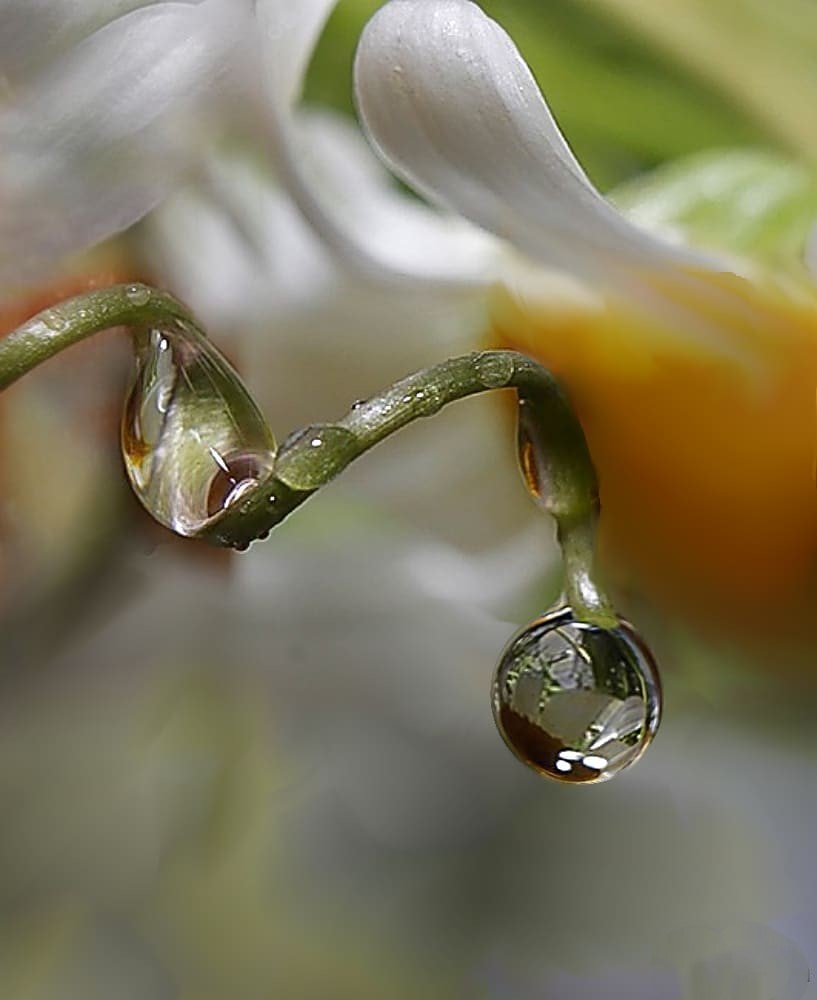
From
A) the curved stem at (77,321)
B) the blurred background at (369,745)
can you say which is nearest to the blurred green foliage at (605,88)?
the blurred background at (369,745)

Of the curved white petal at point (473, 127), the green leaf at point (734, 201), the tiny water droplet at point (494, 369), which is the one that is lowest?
the green leaf at point (734, 201)

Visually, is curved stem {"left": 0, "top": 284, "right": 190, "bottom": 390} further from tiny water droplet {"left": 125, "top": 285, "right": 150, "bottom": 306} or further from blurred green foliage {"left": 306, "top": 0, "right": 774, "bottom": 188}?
blurred green foliage {"left": 306, "top": 0, "right": 774, "bottom": 188}

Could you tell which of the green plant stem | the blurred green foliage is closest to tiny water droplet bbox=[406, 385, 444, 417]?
the green plant stem

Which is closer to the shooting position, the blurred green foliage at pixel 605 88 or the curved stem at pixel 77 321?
the curved stem at pixel 77 321

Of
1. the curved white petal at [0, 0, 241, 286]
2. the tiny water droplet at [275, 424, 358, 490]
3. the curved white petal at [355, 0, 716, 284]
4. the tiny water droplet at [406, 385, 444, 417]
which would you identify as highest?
the curved white petal at [0, 0, 241, 286]

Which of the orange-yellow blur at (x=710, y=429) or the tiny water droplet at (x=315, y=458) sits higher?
the tiny water droplet at (x=315, y=458)

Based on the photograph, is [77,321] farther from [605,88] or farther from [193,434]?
[605,88]

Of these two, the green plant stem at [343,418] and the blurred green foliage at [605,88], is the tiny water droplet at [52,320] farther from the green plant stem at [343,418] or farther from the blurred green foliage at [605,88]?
the blurred green foliage at [605,88]
